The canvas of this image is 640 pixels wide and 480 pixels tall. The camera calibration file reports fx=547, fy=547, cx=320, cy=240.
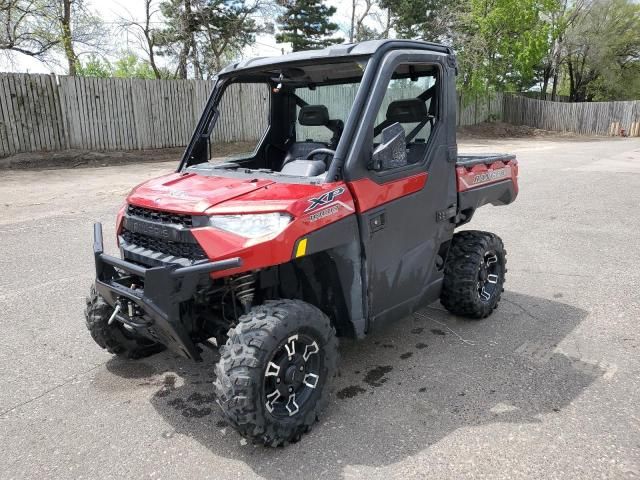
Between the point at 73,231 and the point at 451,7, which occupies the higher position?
the point at 451,7

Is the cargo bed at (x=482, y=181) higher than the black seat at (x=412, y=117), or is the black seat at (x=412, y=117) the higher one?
the black seat at (x=412, y=117)

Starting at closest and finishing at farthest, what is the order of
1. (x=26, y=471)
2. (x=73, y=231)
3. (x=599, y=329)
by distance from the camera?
(x=26, y=471) < (x=599, y=329) < (x=73, y=231)

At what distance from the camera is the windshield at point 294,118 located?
150 inches

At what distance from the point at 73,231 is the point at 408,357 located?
5.84 m

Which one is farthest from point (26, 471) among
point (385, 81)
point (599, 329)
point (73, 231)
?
point (73, 231)

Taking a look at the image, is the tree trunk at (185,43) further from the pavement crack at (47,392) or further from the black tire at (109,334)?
the pavement crack at (47,392)

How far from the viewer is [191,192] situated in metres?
3.32

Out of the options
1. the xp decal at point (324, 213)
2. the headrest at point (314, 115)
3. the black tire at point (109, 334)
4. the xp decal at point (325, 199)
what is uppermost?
the headrest at point (314, 115)

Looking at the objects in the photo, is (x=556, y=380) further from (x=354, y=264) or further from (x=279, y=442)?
(x=279, y=442)

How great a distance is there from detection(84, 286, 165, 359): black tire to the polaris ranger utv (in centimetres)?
1

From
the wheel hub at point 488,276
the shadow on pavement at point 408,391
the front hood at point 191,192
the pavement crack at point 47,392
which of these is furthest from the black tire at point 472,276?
the pavement crack at point 47,392

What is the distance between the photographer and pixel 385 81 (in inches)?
135

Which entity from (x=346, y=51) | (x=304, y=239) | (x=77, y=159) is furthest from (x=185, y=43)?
(x=304, y=239)

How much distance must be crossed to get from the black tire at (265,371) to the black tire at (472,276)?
169cm
